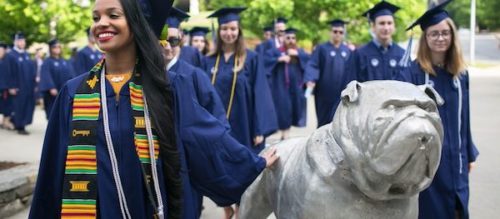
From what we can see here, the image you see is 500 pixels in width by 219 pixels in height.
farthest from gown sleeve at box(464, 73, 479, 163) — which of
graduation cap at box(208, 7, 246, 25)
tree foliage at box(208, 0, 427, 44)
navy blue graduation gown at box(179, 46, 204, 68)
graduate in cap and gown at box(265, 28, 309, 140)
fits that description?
tree foliage at box(208, 0, 427, 44)

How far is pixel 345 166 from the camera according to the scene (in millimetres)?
2732

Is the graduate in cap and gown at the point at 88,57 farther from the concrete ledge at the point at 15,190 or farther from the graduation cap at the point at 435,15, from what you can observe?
the graduation cap at the point at 435,15

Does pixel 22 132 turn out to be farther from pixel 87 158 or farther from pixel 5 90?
pixel 87 158

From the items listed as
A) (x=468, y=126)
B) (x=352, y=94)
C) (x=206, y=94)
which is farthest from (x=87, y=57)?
(x=352, y=94)

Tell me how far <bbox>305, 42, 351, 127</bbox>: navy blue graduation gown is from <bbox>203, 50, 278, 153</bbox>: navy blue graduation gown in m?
2.72

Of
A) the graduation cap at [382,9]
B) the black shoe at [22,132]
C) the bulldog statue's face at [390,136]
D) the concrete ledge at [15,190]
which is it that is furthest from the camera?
the black shoe at [22,132]

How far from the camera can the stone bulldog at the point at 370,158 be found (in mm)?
2395

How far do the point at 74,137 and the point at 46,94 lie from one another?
35.6 ft

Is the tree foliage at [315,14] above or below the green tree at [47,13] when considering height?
below

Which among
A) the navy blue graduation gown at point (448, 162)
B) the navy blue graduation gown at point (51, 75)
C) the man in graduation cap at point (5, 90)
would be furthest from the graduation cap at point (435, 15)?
the man in graduation cap at point (5, 90)

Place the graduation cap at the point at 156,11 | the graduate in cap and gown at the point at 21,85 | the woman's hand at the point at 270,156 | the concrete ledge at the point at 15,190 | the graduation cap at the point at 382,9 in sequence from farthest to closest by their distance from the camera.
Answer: the graduate in cap and gown at the point at 21,85
the graduation cap at the point at 382,9
the concrete ledge at the point at 15,190
the woman's hand at the point at 270,156
the graduation cap at the point at 156,11

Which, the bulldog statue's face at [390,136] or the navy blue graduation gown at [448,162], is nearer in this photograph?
the bulldog statue's face at [390,136]

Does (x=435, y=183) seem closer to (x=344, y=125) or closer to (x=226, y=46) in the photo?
(x=344, y=125)

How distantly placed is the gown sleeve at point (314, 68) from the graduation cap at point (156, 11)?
6322 millimetres
